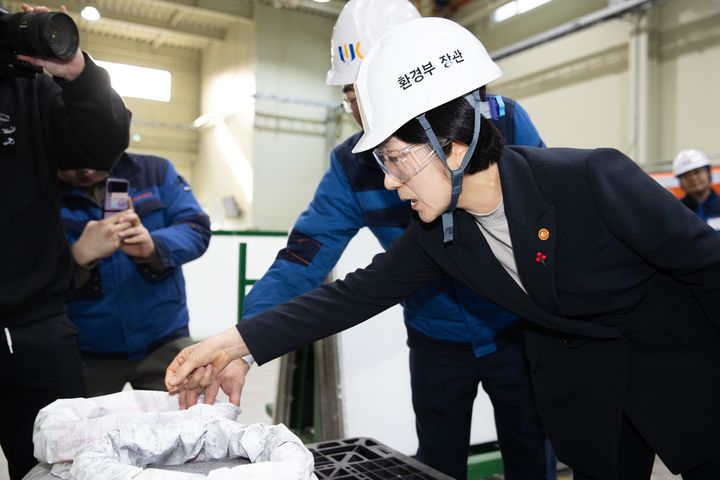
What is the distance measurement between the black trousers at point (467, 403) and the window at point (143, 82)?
993 centimetres

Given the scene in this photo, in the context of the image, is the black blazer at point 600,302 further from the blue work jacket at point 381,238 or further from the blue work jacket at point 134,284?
the blue work jacket at point 134,284

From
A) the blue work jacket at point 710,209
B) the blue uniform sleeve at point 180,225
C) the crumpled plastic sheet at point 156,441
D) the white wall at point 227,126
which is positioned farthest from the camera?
the white wall at point 227,126

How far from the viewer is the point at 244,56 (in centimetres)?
944

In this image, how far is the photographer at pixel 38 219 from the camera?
4.11 ft

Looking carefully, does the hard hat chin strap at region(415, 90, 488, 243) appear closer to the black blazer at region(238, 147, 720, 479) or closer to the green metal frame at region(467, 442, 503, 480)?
the black blazer at region(238, 147, 720, 479)

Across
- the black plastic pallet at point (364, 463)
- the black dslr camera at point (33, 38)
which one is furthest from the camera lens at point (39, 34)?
the black plastic pallet at point (364, 463)

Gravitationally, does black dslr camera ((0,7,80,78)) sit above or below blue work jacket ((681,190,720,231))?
above

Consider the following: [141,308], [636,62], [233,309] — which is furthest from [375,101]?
[636,62]

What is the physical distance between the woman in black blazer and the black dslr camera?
625mm

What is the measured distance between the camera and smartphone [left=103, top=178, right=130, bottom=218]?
1806 mm

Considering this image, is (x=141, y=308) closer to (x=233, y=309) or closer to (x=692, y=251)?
(x=692, y=251)

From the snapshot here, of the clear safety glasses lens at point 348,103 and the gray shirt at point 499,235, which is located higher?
the clear safety glasses lens at point 348,103

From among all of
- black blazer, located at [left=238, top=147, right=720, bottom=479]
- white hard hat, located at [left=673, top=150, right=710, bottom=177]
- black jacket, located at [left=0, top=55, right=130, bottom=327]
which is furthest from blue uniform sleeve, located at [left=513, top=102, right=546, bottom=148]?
white hard hat, located at [left=673, top=150, right=710, bottom=177]

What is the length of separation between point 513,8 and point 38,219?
7.16 metres
